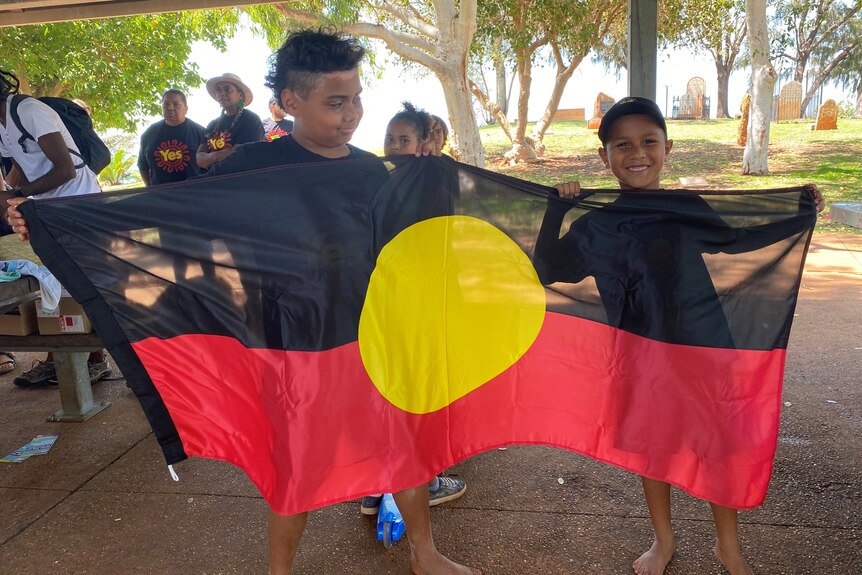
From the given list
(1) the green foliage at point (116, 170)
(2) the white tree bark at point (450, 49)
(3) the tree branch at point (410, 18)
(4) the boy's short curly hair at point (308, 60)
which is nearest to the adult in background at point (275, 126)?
(4) the boy's short curly hair at point (308, 60)

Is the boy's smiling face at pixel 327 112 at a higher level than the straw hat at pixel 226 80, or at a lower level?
lower

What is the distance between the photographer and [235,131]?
5.20m

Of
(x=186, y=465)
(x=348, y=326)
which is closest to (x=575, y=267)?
(x=348, y=326)

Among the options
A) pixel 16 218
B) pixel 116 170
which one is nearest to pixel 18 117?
pixel 16 218

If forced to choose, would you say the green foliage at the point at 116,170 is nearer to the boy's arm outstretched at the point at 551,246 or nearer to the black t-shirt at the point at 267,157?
the black t-shirt at the point at 267,157

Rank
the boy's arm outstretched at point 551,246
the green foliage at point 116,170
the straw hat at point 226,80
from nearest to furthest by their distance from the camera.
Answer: the boy's arm outstretched at point 551,246
the straw hat at point 226,80
the green foliage at point 116,170

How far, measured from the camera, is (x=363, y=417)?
2.28 m

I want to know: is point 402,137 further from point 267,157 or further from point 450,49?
point 450,49

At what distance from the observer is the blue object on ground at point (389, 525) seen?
107 inches

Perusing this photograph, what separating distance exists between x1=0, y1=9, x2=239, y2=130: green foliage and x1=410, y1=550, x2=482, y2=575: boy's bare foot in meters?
13.3

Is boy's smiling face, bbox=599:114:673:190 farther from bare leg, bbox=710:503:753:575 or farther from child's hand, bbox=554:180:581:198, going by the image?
bare leg, bbox=710:503:753:575

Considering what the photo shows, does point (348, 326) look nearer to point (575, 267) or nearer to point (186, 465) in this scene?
point (575, 267)

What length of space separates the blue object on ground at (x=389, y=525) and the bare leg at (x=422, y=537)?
0.25 m

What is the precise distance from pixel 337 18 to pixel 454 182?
11.7 m
